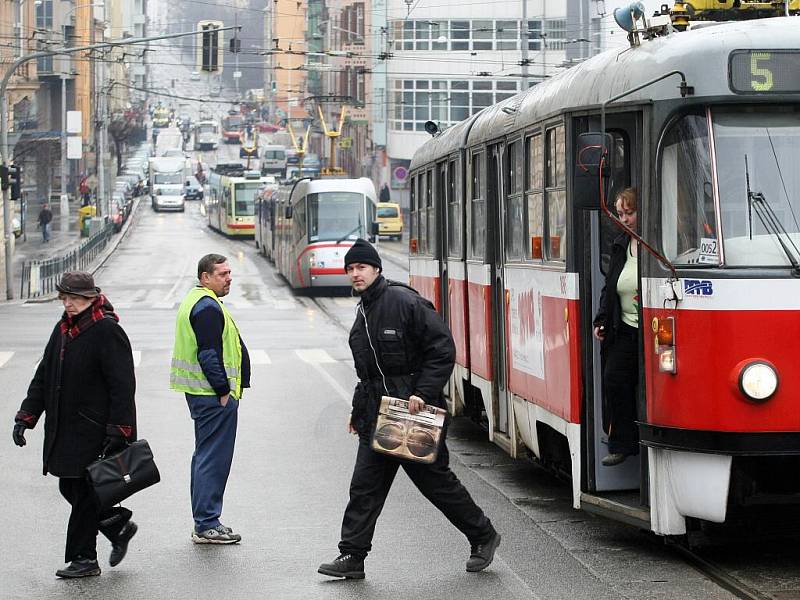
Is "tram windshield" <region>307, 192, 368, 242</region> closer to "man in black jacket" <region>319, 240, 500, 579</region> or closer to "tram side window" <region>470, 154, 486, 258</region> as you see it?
"tram side window" <region>470, 154, 486, 258</region>

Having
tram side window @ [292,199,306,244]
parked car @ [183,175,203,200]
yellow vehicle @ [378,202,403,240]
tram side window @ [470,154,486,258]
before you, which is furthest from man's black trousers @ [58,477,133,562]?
parked car @ [183,175,203,200]

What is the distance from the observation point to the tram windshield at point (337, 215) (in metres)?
40.8

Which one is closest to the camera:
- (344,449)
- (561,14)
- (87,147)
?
(344,449)

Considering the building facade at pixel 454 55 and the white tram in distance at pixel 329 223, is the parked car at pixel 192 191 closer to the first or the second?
the building facade at pixel 454 55

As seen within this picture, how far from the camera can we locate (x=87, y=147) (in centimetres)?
10662

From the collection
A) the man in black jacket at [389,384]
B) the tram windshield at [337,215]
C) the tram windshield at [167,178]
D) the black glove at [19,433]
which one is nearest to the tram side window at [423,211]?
the man in black jacket at [389,384]

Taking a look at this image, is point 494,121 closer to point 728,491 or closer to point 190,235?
point 728,491

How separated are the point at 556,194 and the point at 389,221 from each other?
197 ft

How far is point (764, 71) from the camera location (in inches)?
328

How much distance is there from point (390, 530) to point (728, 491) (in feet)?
8.74

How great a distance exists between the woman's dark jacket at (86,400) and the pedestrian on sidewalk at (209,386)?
98 centimetres

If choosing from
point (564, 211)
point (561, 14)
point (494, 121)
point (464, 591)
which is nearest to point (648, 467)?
point (464, 591)

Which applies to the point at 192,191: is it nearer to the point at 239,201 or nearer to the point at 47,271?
the point at 239,201

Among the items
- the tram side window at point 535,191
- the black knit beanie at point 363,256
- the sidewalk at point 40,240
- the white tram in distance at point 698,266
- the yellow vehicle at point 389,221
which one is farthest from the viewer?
the yellow vehicle at point 389,221
